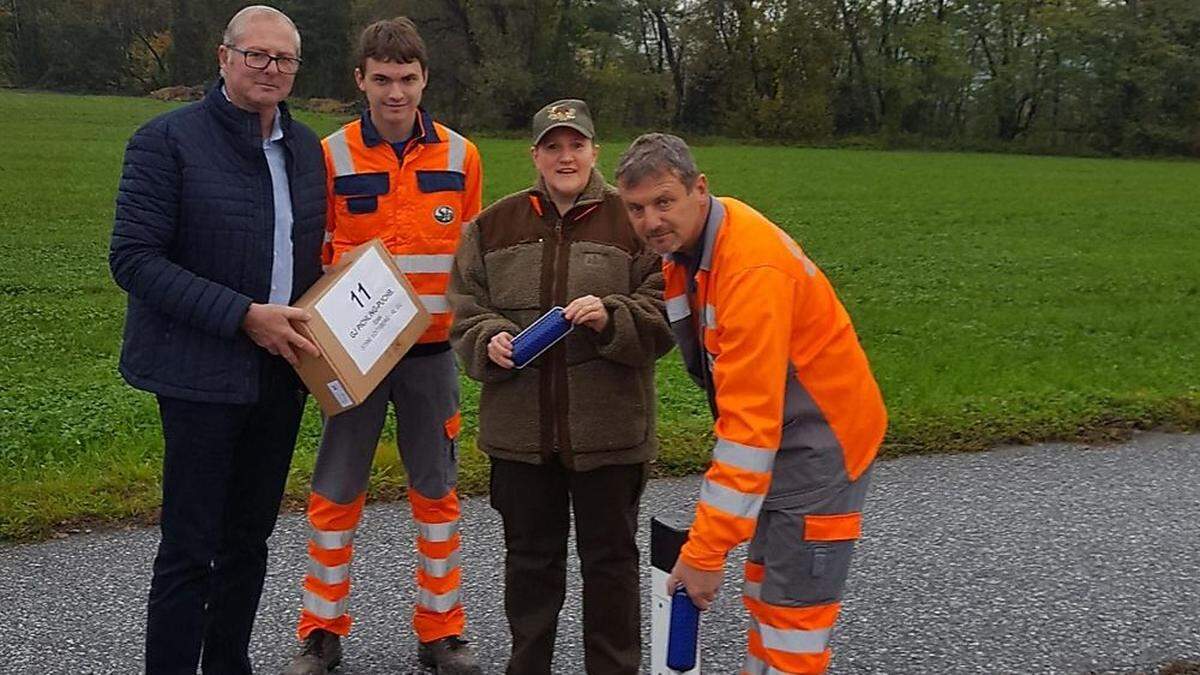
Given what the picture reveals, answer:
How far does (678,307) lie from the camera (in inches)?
133

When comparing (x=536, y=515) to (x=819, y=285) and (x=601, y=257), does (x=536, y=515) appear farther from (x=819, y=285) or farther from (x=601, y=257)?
(x=819, y=285)

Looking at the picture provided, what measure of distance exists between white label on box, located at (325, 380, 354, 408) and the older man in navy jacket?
16 centimetres

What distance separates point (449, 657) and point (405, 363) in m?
1.05

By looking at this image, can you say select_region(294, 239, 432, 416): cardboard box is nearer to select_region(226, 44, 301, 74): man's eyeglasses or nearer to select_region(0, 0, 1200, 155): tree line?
select_region(226, 44, 301, 74): man's eyeglasses

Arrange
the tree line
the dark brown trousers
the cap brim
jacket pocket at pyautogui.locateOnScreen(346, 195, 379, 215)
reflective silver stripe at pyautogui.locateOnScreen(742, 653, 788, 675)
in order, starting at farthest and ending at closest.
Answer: the tree line
jacket pocket at pyautogui.locateOnScreen(346, 195, 379, 215)
the dark brown trousers
the cap brim
reflective silver stripe at pyautogui.locateOnScreen(742, 653, 788, 675)

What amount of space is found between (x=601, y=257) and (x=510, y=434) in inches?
25.1

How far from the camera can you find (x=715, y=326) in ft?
10.2

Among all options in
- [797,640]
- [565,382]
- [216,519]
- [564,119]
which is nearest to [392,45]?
[564,119]

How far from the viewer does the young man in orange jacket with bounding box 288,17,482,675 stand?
4.16 metres

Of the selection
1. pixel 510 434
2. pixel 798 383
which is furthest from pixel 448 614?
pixel 798 383

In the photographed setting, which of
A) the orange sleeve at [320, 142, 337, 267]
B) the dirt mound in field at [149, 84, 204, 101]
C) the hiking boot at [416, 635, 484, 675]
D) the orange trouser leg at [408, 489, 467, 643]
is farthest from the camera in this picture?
the dirt mound in field at [149, 84, 204, 101]

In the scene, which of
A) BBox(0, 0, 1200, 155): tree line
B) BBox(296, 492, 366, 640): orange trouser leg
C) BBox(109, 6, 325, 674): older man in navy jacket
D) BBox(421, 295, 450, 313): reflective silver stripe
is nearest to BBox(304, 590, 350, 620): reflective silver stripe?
BBox(296, 492, 366, 640): orange trouser leg

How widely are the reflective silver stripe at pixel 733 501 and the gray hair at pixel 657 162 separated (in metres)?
0.77

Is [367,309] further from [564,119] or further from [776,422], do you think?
[776,422]
